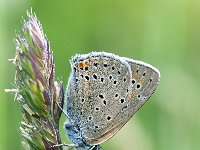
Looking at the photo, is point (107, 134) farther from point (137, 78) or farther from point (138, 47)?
point (138, 47)

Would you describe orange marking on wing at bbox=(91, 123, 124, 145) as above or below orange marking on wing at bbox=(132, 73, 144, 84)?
below

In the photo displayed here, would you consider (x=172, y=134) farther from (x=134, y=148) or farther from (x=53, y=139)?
(x=53, y=139)

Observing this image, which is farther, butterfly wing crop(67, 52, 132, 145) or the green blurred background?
the green blurred background

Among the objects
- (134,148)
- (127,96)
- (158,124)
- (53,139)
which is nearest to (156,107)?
(158,124)

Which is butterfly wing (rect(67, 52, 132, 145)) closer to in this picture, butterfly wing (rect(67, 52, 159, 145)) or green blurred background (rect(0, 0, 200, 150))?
butterfly wing (rect(67, 52, 159, 145))

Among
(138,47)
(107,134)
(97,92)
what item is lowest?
(107,134)

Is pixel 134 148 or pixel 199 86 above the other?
pixel 199 86

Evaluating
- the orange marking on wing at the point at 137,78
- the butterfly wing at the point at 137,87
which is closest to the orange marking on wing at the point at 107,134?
the butterfly wing at the point at 137,87

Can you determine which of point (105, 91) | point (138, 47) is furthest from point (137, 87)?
point (138, 47)

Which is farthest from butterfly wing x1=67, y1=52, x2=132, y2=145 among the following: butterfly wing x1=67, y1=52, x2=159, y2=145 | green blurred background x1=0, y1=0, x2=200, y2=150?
green blurred background x1=0, y1=0, x2=200, y2=150
